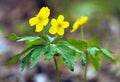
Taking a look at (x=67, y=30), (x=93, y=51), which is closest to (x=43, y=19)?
(x=93, y=51)

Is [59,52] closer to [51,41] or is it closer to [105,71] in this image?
[51,41]

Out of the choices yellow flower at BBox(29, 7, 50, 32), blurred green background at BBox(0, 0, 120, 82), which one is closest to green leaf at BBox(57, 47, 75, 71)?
yellow flower at BBox(29, 7, 50, 32)

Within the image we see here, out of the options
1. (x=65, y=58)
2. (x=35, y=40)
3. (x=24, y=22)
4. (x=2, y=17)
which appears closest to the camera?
Answer: (x=65, y=58)

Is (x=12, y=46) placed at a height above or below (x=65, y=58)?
below

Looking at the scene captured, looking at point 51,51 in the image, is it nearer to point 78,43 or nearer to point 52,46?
point 52,46

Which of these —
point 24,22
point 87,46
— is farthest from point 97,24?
point 87,46

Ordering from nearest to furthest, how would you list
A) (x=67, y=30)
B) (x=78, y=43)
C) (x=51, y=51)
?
(x=51, y=51) < (x=78, y=43) < (x=67, y=30)

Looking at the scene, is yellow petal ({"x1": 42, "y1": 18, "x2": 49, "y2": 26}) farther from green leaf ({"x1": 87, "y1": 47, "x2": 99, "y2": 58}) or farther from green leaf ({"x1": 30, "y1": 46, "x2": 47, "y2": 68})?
green leaf ({"x1": 87, "y1": 47, "x2": 99, "y2": 58})

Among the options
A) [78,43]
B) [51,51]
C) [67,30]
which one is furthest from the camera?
[67,30]
